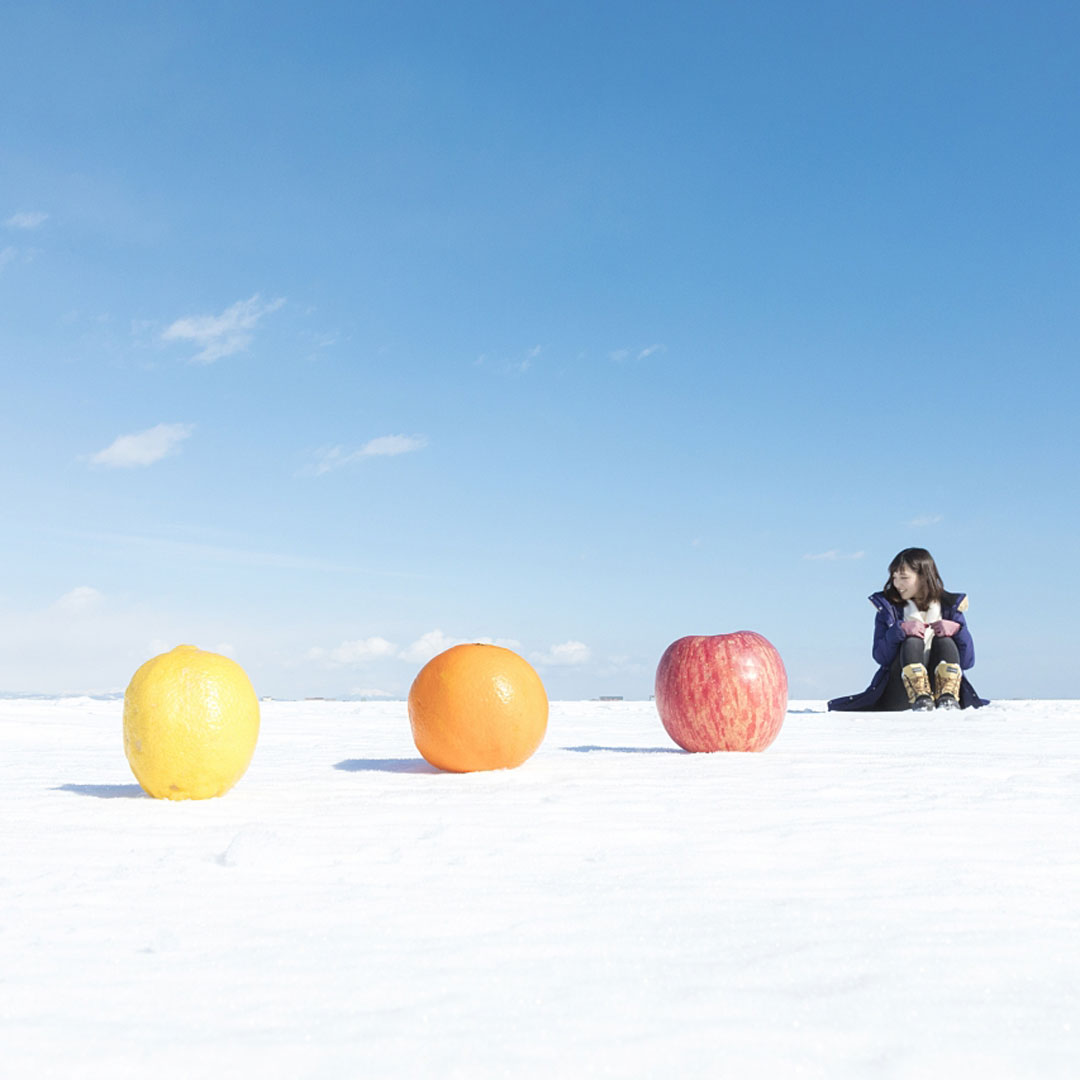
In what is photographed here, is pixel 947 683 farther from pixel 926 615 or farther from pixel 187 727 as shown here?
pixel 187 727

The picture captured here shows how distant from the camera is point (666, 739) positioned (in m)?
7.51

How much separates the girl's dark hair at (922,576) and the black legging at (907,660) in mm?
412

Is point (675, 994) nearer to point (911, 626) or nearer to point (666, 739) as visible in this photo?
point (666, 739)

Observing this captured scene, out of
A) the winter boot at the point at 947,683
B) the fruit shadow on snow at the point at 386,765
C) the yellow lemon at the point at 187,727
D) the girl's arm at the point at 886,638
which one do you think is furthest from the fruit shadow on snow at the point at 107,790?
the winter boot at the point at 947,683

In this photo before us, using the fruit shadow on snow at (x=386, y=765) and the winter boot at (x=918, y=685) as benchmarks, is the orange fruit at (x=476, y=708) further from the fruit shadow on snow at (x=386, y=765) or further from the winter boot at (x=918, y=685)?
the winter boot at (x=918, y=685)

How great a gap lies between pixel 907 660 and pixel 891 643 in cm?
23

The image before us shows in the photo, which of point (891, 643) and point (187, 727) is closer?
point (187, 727)

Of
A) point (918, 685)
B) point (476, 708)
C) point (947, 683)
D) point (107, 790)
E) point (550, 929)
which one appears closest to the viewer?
point (550, 929)

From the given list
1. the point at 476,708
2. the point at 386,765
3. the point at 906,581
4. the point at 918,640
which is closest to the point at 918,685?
the point at 918,640

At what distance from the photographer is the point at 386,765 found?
5668 millimetres

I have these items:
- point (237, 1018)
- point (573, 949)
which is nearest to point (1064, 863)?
point (573, 949)

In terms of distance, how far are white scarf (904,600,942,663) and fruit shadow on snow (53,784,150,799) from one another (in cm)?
840

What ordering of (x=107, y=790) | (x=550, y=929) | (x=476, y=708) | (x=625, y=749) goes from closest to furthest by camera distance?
(x=550, y=929), (x=107, y=790), (x=476, y=708), (x=625, y=749)

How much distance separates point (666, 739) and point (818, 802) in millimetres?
3443
